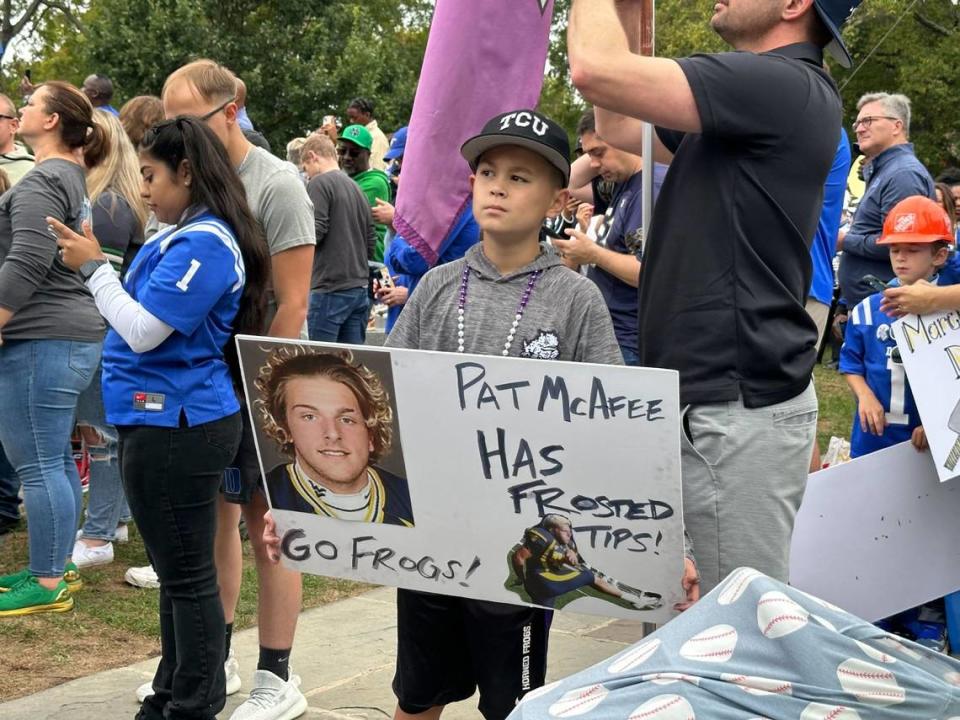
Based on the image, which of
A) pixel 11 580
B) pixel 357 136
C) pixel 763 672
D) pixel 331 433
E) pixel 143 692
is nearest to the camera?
pixel 763 672

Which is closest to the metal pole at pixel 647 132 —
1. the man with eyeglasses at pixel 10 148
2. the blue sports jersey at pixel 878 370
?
the blue sports jersey at pixel 878 370

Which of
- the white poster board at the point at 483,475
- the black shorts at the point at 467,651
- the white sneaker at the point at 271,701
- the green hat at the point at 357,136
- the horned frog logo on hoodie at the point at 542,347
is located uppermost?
the green hat at the point at 357,136

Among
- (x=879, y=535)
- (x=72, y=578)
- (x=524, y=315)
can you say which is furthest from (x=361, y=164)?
(x=524, y=315)

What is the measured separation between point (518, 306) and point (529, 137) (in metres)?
0.41

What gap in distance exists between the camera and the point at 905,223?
514 cm

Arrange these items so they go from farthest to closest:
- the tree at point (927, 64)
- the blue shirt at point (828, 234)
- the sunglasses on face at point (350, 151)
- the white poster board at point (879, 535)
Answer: the tree at point (927, 64) < the sunglasses on face at point (350, 151) < the blue shirt at point (828, 234) < the white poster board at point (879, 535)

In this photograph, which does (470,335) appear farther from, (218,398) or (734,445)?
(218,398)

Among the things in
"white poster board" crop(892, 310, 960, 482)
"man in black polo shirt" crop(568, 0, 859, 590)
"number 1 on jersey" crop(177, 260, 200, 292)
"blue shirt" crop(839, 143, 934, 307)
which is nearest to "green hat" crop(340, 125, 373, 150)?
"blue shirt" crop(839, 143, 934, 307)

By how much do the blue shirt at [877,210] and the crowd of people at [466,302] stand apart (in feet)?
4.43

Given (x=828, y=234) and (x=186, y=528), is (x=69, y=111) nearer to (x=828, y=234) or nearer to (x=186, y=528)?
(x=186, y=528)

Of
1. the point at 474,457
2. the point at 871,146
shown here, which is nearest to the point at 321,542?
the point at 474,457

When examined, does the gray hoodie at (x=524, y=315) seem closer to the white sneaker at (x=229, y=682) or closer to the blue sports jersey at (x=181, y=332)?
the blue sports jersey at (x=181, y=332)

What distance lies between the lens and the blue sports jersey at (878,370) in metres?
5.12

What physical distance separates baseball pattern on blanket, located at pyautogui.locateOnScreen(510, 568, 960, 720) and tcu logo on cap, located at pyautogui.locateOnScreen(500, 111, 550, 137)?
4.15 feet
